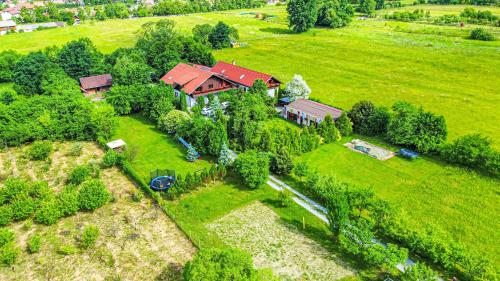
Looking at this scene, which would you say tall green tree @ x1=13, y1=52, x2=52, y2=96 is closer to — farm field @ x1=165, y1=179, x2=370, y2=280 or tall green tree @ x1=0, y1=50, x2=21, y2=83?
tall green tree @ x1=0, y1=50, x2=21, y2=83

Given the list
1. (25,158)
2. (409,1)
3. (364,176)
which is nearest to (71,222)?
(25,158)

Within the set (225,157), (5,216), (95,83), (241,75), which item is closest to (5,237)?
(5,216)

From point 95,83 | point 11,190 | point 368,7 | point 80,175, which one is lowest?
point 80,175

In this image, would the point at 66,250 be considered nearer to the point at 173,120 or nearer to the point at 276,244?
the point at 276,244

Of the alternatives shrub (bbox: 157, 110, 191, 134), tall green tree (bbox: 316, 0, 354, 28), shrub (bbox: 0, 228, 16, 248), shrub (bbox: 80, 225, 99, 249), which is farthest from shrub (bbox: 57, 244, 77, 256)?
tall green tree (bbox: 316, 0, 354, 28)

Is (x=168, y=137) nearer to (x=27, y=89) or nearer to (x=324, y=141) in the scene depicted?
(x=324, y=141)

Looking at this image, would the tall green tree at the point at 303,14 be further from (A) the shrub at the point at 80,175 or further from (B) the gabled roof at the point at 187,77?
(A) the shrub at the point at 80,175
